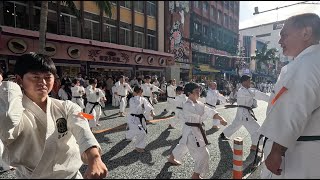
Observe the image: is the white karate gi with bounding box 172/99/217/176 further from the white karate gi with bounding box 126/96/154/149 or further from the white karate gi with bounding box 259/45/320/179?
the white karate gi with bounding box 259/45/320/179

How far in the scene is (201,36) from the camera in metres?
34.7

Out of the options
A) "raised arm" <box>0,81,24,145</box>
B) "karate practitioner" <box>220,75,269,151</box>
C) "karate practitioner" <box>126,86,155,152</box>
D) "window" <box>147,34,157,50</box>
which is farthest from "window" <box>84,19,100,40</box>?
"raised arm" <box>0,81,24,145</box>

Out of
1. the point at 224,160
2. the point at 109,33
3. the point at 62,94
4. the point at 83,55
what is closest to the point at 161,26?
the point at 109,33

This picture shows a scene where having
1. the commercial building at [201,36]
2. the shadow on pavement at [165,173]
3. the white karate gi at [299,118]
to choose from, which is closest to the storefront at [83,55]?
the commercial building at [201,36]

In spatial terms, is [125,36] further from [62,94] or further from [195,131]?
[195,131]

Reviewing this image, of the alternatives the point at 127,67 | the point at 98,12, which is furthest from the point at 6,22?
Answer: the point at 127,67

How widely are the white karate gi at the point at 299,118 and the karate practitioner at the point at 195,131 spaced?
2281 mm

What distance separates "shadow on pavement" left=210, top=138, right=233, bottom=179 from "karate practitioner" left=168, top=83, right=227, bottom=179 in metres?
0.42

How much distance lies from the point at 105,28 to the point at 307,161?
20673 millimetres

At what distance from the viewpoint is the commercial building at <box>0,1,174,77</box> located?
15.2m

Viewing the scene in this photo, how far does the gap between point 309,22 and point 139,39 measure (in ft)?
74.9

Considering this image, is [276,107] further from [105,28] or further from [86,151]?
[105,28]

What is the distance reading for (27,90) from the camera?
76.5 inches

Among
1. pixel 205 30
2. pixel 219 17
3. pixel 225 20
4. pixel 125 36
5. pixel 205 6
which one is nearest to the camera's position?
pixel 125 36
